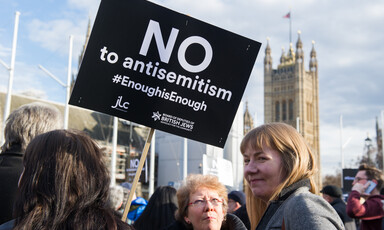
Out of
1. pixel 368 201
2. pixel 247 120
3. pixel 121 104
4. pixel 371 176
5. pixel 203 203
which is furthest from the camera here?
pixel 247 120

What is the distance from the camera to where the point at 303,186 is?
5.91 ft

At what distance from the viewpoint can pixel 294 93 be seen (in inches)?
2862

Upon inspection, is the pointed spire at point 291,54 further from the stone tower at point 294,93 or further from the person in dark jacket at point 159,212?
the person in dark jacket at point 159,212

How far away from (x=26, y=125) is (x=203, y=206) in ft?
4.32

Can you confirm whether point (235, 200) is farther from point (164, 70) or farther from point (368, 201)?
point (164, 70)

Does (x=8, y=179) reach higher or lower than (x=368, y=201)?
higher

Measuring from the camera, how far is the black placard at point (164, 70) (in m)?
2.63

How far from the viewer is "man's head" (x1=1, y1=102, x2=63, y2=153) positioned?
7.99ft

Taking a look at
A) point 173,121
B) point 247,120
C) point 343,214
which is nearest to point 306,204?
point 173,121

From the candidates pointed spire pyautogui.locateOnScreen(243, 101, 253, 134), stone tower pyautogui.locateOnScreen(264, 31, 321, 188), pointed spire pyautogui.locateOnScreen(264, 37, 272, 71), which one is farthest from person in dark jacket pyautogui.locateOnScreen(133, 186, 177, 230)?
pointed spire pyautogui.locateOnScreen(264, 37, 272, 71)

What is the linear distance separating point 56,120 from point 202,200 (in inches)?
45.9

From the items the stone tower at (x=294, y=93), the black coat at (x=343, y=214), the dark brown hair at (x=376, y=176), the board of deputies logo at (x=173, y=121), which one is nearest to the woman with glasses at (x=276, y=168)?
the board of deputies logo at (x=173, y=121)

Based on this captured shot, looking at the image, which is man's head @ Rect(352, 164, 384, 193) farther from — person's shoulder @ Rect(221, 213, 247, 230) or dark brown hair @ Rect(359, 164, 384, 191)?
person's shoulder @ Rect(221, 213, 247, 230)

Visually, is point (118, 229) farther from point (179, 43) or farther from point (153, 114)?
point (179, 43)
